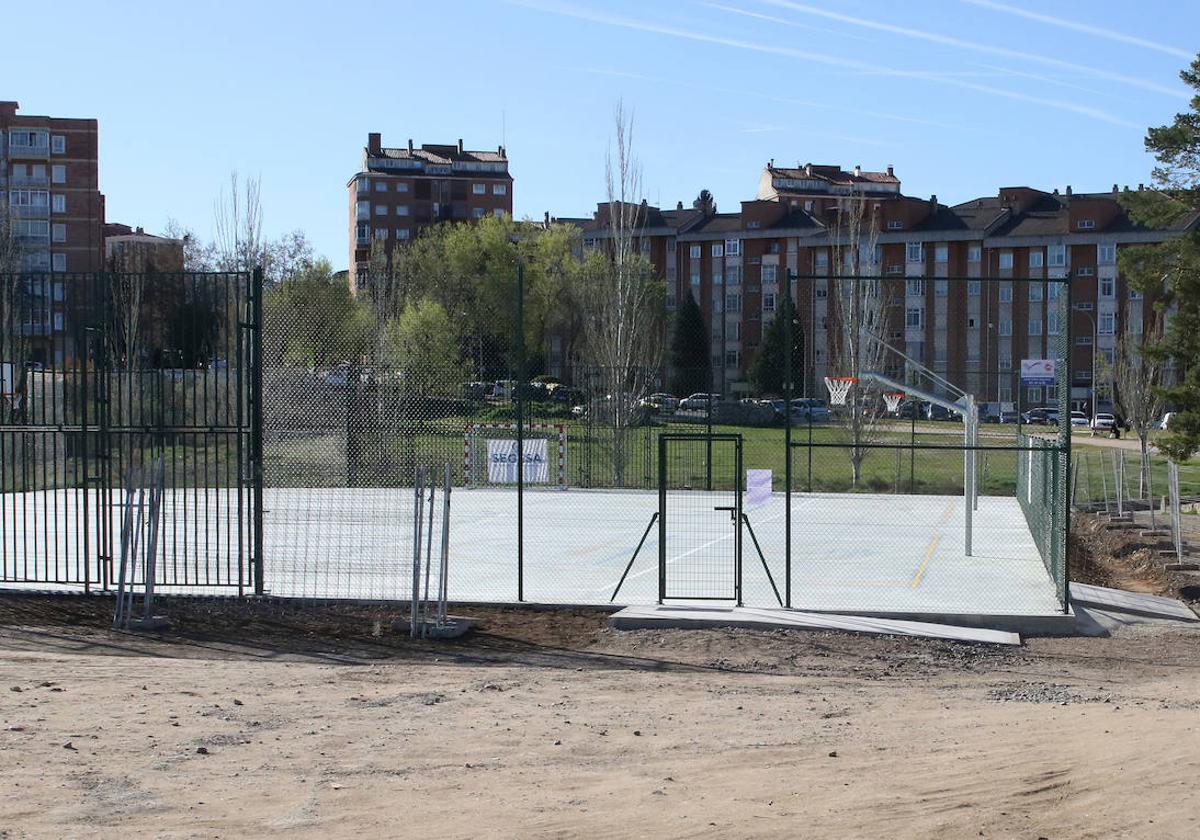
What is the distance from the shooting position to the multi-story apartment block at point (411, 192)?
11188 cm

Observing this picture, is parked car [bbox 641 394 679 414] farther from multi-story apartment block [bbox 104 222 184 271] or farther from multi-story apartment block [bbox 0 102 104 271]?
multi-story apartment block [bbox 0 102 104 271]

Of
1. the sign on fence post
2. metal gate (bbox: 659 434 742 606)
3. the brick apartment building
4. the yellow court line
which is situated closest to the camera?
metal gate (bbox: 659 434 742 606)

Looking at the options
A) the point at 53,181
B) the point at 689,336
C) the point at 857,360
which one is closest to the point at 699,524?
the point at 857,360

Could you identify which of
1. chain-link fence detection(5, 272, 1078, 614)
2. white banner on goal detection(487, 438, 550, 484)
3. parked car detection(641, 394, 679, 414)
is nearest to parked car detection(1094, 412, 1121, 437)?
chain-link fence detection(5, 272, 1078, 614)

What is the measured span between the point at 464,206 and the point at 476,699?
107108mm

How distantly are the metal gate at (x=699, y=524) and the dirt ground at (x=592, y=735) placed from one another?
1721mm

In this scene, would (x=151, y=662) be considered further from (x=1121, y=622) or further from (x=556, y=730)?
(x=1121, y=622)

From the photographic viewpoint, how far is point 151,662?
35.1 ft

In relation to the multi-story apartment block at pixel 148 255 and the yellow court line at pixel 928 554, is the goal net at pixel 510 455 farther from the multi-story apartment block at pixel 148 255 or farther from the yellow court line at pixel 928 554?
the multi-story apartment block at pixel 148 255

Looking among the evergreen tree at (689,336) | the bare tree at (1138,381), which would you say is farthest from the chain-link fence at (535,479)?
the evergreen tree at (689,336)

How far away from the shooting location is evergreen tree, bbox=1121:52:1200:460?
2647cm

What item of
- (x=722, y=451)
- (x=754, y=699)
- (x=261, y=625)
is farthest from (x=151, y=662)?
(x=722, y=451)

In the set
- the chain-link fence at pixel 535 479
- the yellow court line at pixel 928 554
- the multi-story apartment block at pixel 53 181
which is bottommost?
the yellow court line at pixel 928 554

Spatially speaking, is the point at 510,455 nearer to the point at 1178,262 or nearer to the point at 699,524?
the point at 699,524
